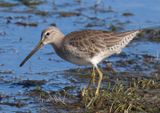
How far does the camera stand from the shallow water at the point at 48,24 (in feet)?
35.9

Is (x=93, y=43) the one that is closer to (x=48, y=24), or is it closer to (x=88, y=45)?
(x=88, y=45)

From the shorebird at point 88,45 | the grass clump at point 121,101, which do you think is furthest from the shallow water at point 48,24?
the grass clump at point 121,101

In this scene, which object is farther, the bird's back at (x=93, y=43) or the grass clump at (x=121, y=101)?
the bird's back at (x=93, y=43)

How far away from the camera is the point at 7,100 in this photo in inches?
389

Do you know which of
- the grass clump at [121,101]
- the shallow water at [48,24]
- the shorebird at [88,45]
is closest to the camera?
the grass clump at [121,101]

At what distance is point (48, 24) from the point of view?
568 inches

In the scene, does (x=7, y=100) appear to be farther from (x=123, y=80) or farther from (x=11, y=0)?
(x=11, y=0)

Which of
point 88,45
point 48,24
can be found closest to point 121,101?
point 88,45

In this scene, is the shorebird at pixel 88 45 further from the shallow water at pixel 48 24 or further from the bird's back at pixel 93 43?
the shallow water at pixel 48 24

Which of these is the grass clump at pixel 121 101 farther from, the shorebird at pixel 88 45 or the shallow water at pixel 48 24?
the shallow water at pixel 48 24

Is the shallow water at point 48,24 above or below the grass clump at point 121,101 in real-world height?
above

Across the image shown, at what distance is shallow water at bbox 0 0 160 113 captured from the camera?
430 inches

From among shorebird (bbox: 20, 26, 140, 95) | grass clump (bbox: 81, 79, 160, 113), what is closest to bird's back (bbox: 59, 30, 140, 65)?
shorebird (bbox: 20, 26, 140, 95)

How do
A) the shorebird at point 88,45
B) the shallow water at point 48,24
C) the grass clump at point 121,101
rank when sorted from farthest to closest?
the shallow water at point 48,24 < the shorebird at point 88,45 < the grass clump at point 121,101
